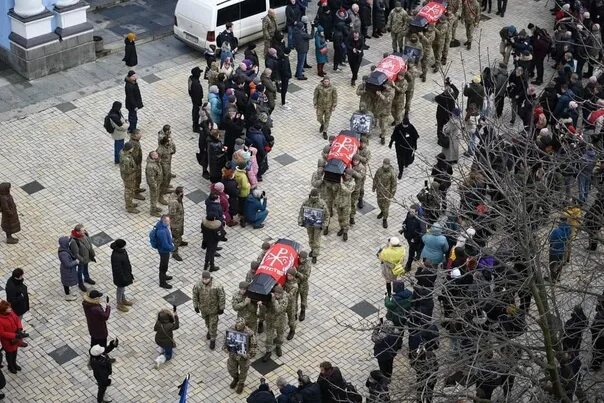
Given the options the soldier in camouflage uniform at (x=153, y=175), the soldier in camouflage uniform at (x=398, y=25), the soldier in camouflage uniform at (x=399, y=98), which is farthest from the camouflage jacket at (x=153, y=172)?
the soldier in camouflage uniform at (x=398, y=25)

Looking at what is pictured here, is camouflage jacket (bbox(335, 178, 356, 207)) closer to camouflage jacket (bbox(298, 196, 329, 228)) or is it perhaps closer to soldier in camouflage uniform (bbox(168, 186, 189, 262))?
camouflage jacket (bbox(298, 196, 329, 228))

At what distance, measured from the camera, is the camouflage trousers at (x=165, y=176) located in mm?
24019

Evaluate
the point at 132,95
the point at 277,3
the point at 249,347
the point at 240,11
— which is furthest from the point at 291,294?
the point at 277,3

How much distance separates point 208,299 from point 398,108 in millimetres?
8902

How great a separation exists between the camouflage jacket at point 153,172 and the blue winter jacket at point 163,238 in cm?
203

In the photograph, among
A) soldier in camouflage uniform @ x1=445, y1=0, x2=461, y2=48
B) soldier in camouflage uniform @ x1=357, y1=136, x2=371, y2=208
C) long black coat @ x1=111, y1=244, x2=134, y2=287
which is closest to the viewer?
long black coat @ x1=111, y1=244, x2=134, y2=287

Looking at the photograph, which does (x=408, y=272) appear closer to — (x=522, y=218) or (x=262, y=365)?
(x=262, y=365)

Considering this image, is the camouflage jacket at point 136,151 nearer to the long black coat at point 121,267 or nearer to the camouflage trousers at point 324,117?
the long black coat at point 121,267

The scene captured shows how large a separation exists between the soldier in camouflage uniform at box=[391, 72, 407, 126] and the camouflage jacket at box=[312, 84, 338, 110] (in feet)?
4.76

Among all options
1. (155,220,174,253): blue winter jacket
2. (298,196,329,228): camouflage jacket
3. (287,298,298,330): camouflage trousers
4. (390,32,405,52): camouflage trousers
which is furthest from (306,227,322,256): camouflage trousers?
(390,32,405,52): camouflage trousers

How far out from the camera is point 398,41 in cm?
3069

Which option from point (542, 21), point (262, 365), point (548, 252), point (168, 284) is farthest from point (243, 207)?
point (542, 21)

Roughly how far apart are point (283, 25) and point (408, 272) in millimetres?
10362

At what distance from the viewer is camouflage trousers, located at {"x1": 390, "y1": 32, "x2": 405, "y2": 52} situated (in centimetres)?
3050
